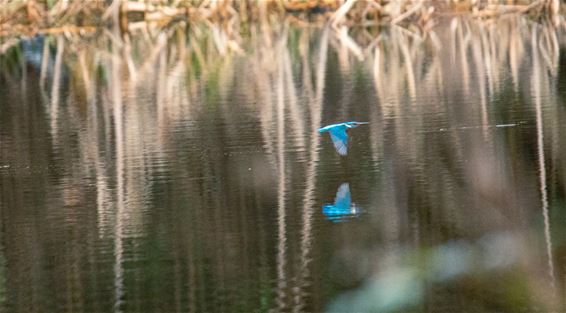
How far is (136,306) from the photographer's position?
927 centimetres

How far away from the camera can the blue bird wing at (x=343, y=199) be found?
479 inches

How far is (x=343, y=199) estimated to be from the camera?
12.6 metres

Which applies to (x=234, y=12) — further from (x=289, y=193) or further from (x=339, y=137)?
(x=289, y=193)

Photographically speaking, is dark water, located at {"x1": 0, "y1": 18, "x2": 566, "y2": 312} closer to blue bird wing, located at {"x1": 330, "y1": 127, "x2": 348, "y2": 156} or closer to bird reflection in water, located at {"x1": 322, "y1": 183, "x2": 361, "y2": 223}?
bird reflection in water, located at {"x1": 322, "y1": 183, "x2": 361, "y2": 223}

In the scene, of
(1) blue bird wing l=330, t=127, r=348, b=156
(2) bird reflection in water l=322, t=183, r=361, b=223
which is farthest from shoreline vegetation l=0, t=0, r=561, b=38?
(2) bird reflection in water l=322, t=183, r=361, b=223

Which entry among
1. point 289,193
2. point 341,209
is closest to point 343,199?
point 341,209

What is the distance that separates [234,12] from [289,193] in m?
35.7

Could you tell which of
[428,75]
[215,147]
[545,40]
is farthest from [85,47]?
[215,147]

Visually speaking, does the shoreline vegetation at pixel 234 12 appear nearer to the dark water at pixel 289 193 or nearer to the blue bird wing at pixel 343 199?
the dark water at pixel 289 193

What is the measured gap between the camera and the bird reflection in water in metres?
11.8

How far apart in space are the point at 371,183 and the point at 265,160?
2095 mm

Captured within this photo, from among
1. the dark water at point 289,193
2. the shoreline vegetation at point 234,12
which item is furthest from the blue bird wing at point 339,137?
the shoreline vegetation at point 234,12

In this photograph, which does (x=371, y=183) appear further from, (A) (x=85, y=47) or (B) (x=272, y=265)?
(A) (x=85, y=47)

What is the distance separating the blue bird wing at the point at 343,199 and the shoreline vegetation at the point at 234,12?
26.6 m
